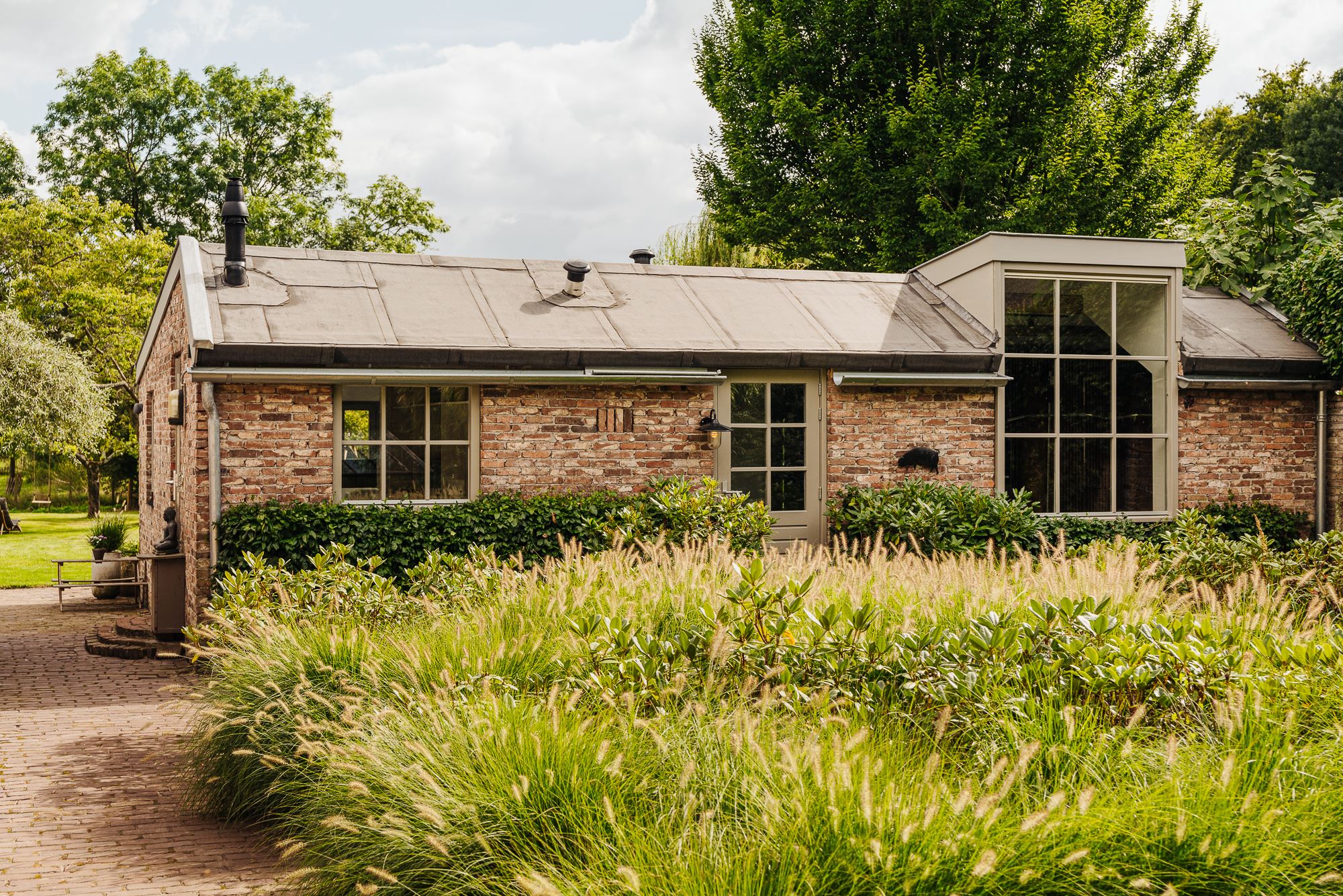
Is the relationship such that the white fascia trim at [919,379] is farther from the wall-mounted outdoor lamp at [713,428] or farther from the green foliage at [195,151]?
the green foliage at [195,151]

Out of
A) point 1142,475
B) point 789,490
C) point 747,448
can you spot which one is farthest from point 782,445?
point 1142,475

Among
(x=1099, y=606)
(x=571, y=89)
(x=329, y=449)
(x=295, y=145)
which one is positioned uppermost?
(x=295, y=145)

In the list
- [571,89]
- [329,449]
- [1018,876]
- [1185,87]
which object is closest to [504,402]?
[329,449]

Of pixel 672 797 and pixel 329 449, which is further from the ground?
pixel 329 449

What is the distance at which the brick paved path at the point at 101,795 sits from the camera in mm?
4777

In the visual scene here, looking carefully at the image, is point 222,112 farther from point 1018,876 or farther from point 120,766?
point 1018,876

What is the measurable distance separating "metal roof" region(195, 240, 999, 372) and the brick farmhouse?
0.11 ft

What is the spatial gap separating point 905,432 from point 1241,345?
15.1 ft

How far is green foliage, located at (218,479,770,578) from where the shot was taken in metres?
9.43

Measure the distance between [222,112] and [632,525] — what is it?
27.2m

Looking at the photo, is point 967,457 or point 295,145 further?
point 295,145

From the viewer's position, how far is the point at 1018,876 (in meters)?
2.80

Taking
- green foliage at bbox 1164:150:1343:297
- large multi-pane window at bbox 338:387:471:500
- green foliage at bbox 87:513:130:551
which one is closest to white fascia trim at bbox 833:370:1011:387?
large multi-pane window at bbox 338:387:471:500

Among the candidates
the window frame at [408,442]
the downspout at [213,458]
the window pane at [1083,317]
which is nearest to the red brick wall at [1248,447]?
the window pane at [1083,317]
